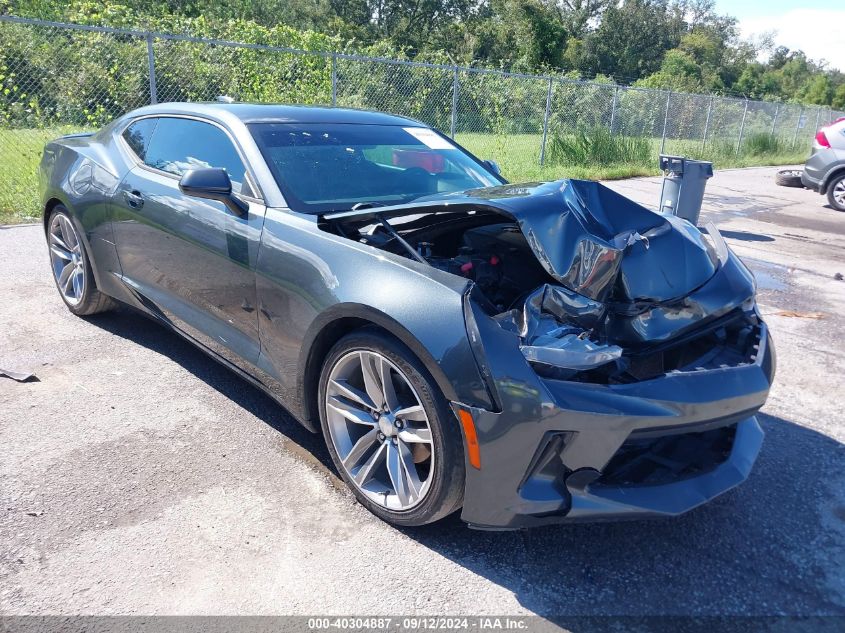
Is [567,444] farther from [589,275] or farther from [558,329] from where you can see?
[589,275]

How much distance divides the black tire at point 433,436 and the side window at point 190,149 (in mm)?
1335

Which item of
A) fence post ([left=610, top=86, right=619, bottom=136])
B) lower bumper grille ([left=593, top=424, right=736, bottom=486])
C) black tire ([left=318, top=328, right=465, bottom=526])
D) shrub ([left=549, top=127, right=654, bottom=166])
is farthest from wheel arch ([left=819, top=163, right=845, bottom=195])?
black tire ([left=318, top=328, right=465, bottom=526])


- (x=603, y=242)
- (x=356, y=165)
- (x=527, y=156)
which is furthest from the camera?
(x=527, y=156)

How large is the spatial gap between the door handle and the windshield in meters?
0.88

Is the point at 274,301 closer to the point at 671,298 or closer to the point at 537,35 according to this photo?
the point at 671,298

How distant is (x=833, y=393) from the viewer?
420 cm

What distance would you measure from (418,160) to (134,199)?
170cm

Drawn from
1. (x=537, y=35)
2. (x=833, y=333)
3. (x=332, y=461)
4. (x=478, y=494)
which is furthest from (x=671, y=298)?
(x=537, y=35)

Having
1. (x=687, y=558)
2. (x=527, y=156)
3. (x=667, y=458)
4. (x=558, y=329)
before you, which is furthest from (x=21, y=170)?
(x=527, y=156)

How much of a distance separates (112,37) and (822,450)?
1004 cm

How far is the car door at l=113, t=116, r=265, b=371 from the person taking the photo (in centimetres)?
323

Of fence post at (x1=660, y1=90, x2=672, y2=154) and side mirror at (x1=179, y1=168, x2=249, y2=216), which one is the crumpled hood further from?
fence post at (x1=660, y1=90, x2=672, y2=154)

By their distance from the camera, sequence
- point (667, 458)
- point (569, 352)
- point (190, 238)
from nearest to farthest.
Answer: point (569, 352)
point (667, 458)
point (190, 238)

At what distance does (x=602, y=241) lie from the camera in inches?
111
